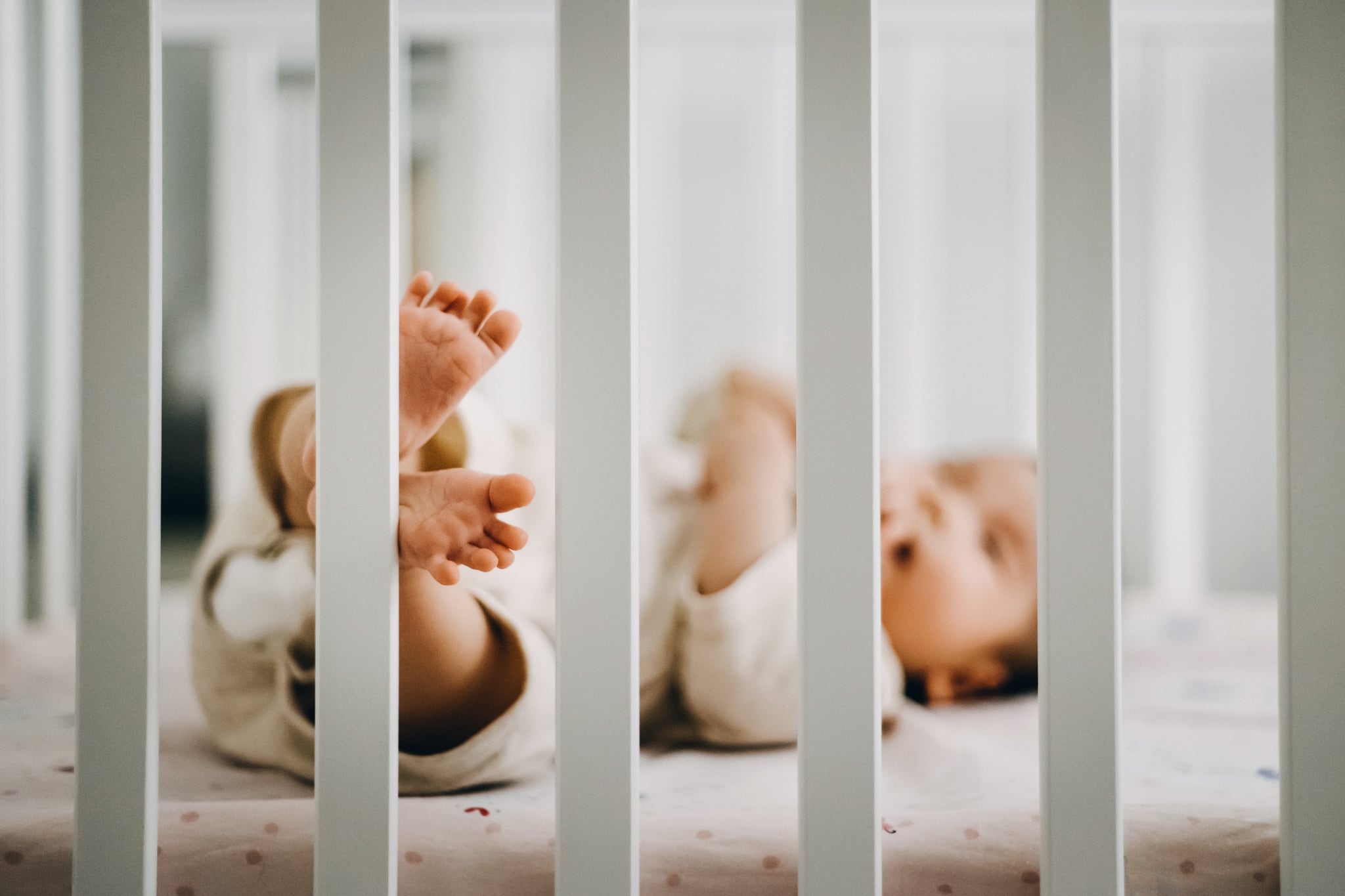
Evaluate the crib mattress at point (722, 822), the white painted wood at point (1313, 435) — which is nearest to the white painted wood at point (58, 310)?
the crib mattress at point (722, 822)

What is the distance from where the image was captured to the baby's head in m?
0.89

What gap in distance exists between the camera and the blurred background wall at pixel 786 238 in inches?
49.4

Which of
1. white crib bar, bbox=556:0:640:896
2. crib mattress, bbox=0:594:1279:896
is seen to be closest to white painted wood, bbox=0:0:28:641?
crib mattress, bbox=0:594:1279:896

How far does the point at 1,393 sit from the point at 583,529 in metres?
1.11

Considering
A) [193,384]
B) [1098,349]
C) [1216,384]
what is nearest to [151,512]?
[1098,349]

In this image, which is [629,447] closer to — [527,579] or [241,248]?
[527,579]

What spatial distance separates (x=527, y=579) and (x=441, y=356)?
30 centimetres

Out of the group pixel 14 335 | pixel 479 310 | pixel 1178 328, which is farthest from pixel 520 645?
pixel 1178 328

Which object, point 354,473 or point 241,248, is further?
point 241,248

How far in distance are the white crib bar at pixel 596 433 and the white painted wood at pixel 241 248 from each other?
95cm

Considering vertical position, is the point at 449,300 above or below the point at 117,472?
above

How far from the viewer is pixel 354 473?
1.50 feet

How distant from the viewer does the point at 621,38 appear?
1.49ft

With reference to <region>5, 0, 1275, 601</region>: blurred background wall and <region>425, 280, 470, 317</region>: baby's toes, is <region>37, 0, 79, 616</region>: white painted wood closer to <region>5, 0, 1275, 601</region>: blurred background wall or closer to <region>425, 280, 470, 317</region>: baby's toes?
<region>5, 0, 1275, 601</region>: blurred background wall
